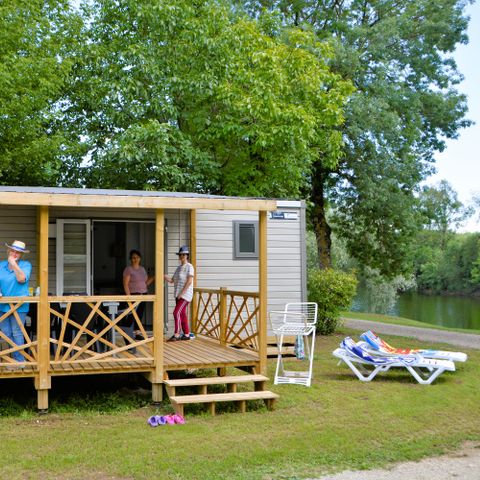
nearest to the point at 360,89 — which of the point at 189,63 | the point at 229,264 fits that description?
the point at 189,63

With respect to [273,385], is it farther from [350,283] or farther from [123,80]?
[123,80]

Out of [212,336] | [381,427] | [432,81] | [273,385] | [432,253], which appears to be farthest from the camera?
[432,253]

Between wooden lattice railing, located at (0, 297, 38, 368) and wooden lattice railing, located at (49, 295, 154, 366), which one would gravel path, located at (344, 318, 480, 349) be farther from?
wooden lattice railing, located at (0, 297, 38, 368)

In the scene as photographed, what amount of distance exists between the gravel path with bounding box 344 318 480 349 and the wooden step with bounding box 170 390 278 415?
6914 millimetres

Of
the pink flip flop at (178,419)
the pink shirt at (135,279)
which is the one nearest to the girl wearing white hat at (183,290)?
the pink shirt at (135,279)

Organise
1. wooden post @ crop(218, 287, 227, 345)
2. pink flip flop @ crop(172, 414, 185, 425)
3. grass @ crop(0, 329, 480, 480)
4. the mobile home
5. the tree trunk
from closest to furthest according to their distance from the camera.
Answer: grass @ crop(0, 329, 480, 480) → pink flip flop @ crop(172, 414, 185, 425) → the mobile home → wooden post @ crop(218, 287, 227, 345) → the tree trunk

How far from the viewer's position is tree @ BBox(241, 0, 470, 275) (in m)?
19.5

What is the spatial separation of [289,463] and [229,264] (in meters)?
6.14

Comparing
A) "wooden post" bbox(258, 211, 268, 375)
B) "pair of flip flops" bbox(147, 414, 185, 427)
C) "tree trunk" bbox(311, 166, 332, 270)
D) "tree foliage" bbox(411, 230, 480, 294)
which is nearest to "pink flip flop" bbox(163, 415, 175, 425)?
"pair of flip flops" bbox(147, 414, 185, 427)

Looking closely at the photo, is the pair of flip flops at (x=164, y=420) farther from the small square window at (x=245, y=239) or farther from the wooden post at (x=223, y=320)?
the small square window at (x=245, y=239)

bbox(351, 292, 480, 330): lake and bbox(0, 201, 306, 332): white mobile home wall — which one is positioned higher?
bbox(0, 201, 306, 332): white mobile home wall

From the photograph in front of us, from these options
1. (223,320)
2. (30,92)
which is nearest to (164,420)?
(223,320)

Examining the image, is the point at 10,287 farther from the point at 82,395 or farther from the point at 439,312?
the point at 439,312

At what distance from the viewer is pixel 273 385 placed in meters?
9.40
